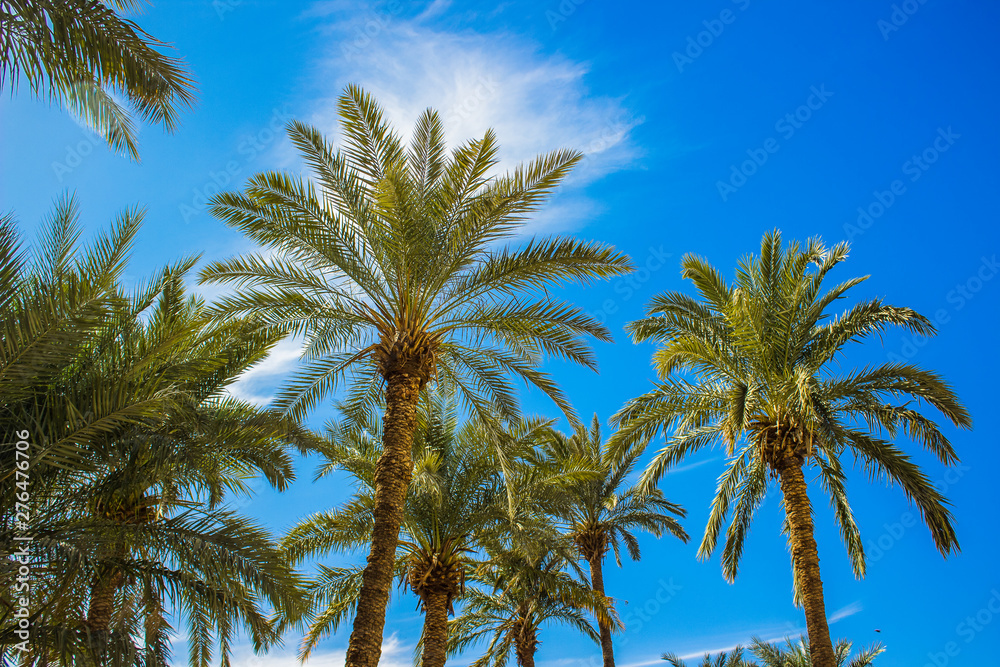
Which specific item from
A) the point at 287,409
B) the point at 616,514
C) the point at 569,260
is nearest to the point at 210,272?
the point at 287,409

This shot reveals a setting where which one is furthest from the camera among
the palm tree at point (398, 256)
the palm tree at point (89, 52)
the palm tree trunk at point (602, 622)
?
the palm tree trunk at point (602, 622)

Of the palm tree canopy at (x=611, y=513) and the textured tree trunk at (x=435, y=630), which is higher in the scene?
the palm tree canopy at (x=611, y=513)

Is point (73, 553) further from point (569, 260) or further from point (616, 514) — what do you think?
point (616, 514)

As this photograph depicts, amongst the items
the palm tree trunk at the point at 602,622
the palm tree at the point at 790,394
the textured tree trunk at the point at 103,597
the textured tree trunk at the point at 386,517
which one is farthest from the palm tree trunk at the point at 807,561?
the textured tree trunk at the point at 103,597

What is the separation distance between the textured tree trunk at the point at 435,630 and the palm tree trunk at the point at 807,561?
7524mm

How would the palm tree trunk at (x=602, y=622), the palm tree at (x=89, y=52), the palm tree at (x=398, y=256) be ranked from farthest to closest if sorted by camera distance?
the palm tree trunk at (x=602, y=622)
the palm tree at (x=398, y=256)
the palm tree at (x=89, y=52)

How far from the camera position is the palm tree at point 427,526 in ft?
50.8

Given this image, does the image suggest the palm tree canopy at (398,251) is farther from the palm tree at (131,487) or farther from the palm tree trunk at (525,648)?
the palm tree trunk at (525,648)

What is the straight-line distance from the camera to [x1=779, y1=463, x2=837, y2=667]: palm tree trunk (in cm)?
1310

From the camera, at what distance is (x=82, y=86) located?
780 cm

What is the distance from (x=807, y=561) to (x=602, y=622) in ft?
21.4

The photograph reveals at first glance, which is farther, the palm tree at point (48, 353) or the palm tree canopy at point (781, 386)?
the palm tree canopy at point (781, 386)

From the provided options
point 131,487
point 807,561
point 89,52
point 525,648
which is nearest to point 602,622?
point 525,648

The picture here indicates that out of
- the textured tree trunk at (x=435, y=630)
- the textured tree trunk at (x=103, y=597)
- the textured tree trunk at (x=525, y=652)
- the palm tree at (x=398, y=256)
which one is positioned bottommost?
the textured tree trunk at (x=103, y=597)
